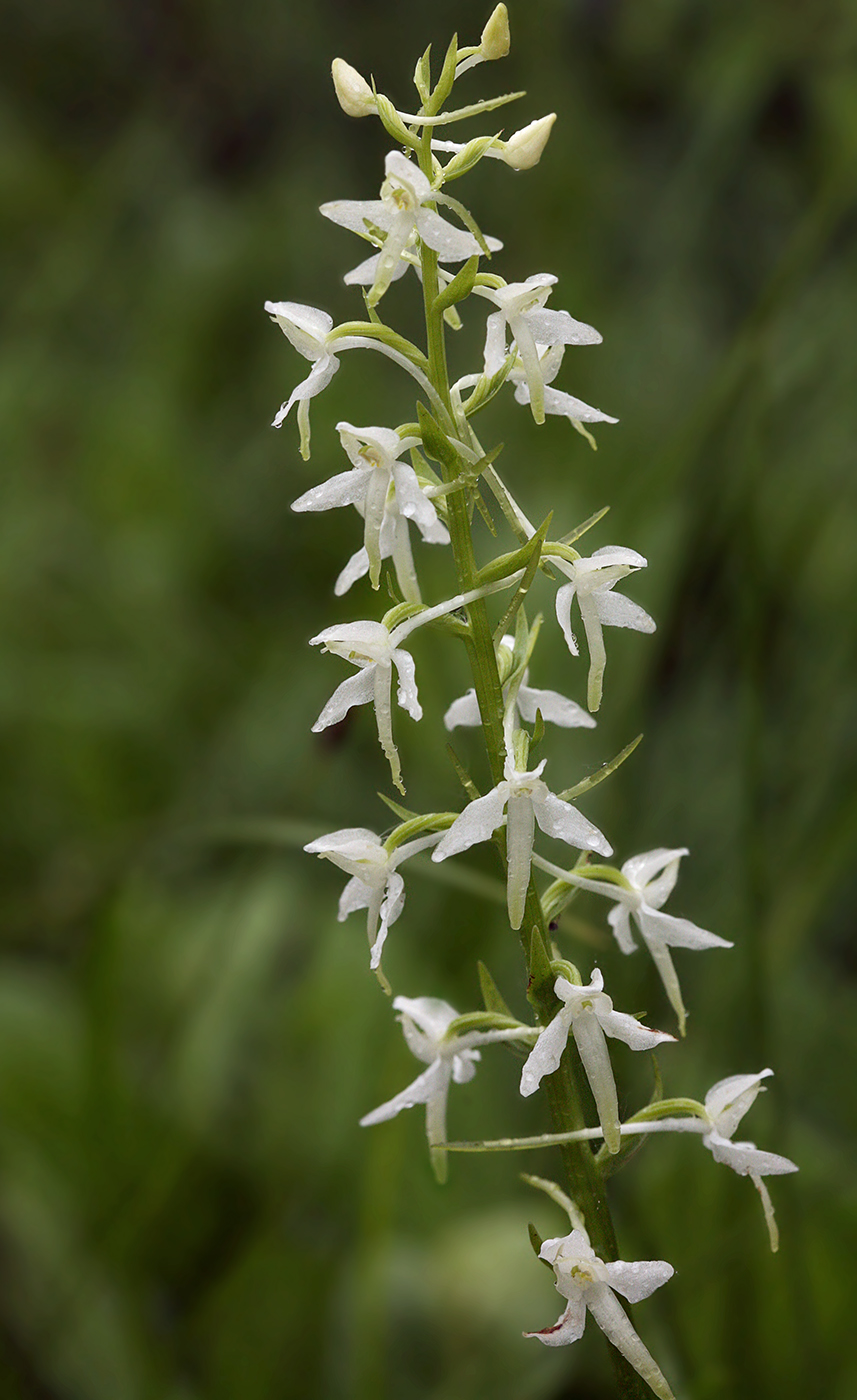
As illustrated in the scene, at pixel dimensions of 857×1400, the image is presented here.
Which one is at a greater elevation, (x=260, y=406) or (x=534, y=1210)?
(x=260, y=406)

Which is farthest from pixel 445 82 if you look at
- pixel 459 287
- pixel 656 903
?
pixel 656 903

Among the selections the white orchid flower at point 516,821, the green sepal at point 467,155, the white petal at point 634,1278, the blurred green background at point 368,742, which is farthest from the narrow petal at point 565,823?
the green sepal at point 467,155

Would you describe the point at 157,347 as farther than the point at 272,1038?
Yes

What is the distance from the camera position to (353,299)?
4082 millimetres

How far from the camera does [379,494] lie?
1.11 meters

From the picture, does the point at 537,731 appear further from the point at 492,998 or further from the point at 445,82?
the point at 445,82

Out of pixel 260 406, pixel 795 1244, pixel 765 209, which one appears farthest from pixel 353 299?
pixel 795 1244

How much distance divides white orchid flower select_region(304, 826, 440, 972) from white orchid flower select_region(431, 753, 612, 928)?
10 centimetres

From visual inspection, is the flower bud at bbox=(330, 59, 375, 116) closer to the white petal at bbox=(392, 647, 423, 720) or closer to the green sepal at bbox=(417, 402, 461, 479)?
the green sepal at bbox=(417, 402, 461, 479)

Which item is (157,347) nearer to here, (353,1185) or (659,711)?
(659,711)

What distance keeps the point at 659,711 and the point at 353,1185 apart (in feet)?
3.19

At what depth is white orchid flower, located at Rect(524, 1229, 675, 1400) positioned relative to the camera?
3.19 feet

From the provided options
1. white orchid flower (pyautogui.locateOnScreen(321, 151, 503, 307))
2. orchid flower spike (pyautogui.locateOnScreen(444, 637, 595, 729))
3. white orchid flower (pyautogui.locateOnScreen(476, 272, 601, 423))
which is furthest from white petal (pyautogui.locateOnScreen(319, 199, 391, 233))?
orchid flower spike (pyautogui.locateOnScreen(444, 637, 595, 729))

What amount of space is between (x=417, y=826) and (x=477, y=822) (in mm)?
118
